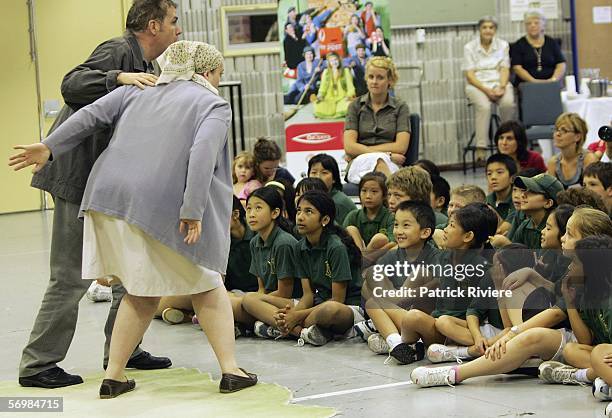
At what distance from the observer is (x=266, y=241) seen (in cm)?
499

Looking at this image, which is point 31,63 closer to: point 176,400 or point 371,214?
point 371,214

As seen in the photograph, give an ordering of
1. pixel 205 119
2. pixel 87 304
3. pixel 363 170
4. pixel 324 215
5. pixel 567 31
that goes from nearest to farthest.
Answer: pixel 205 119
pixel 324 215
pixel 87 304
pixel 363 170
pixel 567 31

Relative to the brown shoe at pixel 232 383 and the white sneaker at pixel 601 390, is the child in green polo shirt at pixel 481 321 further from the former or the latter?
the brown shoe at pixel 232 383

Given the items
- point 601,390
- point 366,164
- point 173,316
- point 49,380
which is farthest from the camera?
point 366,164

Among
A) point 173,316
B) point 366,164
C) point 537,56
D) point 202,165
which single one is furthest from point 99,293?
point 537,56

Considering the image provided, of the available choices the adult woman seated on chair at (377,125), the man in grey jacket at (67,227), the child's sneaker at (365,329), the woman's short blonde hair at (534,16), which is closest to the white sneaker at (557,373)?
the child's sneaker at (365,329)

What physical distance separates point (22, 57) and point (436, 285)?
303 inches

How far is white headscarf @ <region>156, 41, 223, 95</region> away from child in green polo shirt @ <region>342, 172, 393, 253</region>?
5.58ft

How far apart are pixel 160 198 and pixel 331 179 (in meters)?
2.63

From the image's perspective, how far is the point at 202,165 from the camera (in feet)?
11.9

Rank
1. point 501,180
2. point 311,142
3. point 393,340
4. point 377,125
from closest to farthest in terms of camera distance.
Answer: point 393,340 → point 501,180 → point 377,125 → point 311,142

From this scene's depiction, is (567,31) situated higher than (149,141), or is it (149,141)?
(567,31)

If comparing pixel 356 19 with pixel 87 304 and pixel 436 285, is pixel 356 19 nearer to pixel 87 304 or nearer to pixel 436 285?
pixel 87 304

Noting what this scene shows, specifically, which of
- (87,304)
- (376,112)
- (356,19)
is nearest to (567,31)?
(356,19)
